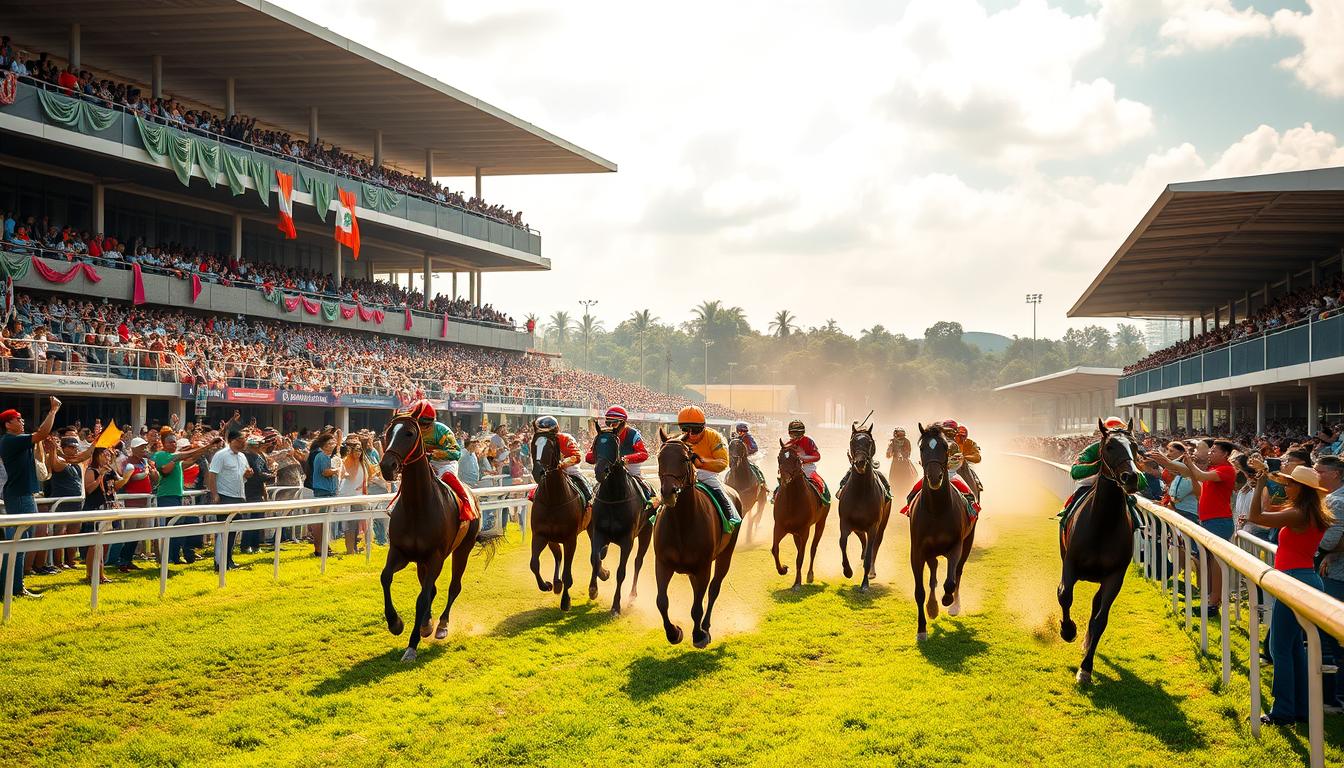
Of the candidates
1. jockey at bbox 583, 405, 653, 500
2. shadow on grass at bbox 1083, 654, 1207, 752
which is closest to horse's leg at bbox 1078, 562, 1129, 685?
shadow on grass at bbox 1083, 654, 1207, 752

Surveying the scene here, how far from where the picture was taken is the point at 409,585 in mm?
12125

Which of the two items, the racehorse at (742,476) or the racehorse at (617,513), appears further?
the racehorse at (742,476)

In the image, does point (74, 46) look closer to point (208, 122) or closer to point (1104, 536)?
point (208, 122)

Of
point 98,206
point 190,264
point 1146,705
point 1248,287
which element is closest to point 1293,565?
point 1146,705

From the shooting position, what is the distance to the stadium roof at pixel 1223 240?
71.3 feet

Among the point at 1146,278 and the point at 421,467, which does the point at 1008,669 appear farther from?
the point at 1146,278

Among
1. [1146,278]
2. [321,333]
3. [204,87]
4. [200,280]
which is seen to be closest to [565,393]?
[321,333]

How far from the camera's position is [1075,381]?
60.5 meters

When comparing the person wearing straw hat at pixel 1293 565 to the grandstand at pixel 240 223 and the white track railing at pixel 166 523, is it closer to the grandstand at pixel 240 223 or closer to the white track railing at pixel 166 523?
the white track railing at pixel 166 523

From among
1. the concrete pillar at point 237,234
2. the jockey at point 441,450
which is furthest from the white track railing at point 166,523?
the concrete pillar at point 237,234

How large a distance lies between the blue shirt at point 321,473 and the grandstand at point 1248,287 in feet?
58.0

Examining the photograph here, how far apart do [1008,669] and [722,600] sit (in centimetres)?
386

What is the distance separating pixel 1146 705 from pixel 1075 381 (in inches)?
2253

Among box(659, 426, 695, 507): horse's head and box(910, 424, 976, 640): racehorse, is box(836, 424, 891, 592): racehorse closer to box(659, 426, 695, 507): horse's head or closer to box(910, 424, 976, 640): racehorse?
box(910, 424, 976, 640): racehorse
